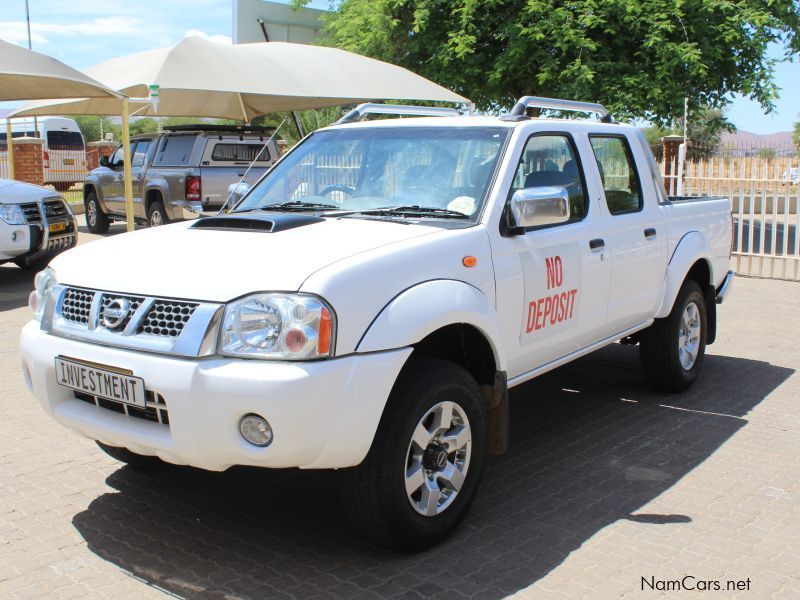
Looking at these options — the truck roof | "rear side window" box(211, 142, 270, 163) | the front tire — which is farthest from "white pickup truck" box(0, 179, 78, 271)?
the front tire

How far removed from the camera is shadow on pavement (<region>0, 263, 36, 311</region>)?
10250 mm

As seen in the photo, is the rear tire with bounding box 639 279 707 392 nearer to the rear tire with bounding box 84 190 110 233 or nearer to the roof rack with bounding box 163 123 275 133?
the roof rack with bounding box 163 123 275 133

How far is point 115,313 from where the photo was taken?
352 cm

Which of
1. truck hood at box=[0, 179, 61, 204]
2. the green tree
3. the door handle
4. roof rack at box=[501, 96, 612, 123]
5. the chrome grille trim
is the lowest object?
the chrome grille trim

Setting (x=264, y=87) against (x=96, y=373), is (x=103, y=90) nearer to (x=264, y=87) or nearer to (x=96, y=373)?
(x=264, y=87)

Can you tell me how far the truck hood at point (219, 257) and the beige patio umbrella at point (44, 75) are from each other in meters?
9.04

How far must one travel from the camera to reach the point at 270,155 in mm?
14977

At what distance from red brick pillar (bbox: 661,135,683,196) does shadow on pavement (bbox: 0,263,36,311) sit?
1039 cm

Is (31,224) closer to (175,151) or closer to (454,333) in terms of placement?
(175,151)

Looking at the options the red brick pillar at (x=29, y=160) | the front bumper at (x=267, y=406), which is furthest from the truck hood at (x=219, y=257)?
the red brick pillar at (x=29, y=160)

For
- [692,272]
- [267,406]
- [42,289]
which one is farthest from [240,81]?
[267,406]

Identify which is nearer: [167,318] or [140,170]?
[167,318]

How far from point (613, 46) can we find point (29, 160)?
18.4m

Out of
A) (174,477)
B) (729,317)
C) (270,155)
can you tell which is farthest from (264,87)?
(174,477)
